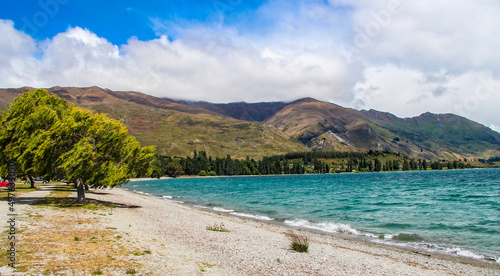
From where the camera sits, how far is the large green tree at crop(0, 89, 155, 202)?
30125 millimetres

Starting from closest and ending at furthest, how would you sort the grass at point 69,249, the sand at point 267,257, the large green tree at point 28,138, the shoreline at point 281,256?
the grass at point 69,249
the sand at point 267,257
the shoreline at point 281,256
the large green tree at point 28,138

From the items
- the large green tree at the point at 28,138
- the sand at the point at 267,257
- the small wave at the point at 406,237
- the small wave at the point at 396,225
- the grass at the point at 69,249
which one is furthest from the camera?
the small wave at the point at 396,225

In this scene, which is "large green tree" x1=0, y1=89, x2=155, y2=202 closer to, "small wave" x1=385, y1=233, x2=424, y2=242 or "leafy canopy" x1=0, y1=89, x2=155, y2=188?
"leafy canopy" x1=0, y1=89, x2=155, y2=188

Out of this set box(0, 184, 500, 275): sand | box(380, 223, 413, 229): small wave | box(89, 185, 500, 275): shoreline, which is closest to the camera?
box(0, 184, 500, 275): sand

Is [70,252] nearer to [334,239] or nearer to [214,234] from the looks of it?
[214,234]

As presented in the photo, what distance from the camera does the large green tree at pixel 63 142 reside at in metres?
30.1

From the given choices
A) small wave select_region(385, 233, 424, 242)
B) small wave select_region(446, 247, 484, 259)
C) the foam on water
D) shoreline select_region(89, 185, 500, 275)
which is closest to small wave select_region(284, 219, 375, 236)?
the foam on water

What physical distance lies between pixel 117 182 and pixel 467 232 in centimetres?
3774

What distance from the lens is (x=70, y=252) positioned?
14484 millimetres

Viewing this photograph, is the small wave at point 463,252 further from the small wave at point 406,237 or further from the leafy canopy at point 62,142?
the leafy canopy at point 62,142

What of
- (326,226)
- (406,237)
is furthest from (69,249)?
(406,237)

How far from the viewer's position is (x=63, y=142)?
3192cm

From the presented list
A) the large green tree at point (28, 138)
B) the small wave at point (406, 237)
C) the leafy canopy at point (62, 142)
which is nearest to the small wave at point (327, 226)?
the small wave at point (406, 237)

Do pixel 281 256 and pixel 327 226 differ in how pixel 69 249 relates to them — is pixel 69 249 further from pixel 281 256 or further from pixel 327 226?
pixel 327 226
